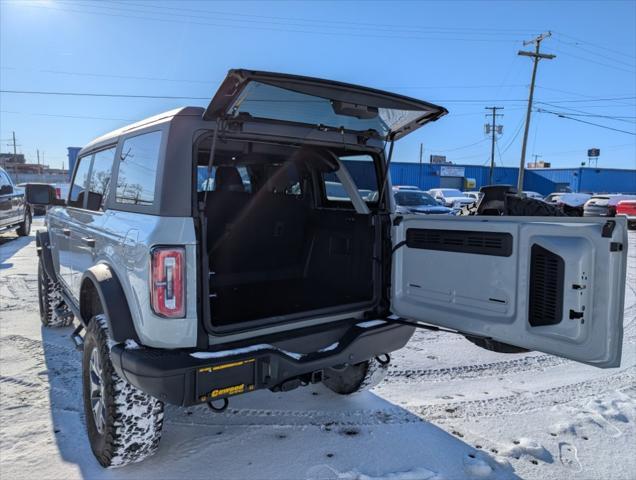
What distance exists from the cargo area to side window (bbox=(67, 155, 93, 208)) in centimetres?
97

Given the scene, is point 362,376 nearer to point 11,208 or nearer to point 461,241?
point 461,241

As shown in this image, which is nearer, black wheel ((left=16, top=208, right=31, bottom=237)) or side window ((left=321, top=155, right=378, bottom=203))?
side window ((left=321, top=155, right=378, bottom=203))

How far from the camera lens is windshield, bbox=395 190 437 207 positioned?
15344mm

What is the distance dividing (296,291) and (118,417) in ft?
5.48

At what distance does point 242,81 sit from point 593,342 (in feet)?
6.53

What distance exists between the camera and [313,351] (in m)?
2.75

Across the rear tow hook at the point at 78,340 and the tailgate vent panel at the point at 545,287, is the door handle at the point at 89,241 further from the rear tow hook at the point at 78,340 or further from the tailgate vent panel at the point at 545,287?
the tailgate vent panel at the point at 545,287

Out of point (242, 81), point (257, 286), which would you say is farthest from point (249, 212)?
point (242, 81)

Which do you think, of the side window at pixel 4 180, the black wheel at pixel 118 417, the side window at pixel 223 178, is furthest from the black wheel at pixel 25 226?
the black wheel at pixel 118 417

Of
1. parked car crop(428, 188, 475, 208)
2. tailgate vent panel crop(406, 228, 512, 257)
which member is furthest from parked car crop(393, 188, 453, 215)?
tailgate vent panel crop(406, 228, 512, 257)

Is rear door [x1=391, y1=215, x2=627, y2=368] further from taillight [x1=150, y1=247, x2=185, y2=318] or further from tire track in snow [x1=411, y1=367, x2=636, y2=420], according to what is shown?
taillight [x1=150, y1=247, x2=185, y2=318]

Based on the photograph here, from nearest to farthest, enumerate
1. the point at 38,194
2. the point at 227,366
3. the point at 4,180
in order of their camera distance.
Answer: the point at 227,366 → the point at 38,194 → the point at 4,180

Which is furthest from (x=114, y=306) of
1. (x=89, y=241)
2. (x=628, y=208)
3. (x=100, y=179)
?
(x=628, y=208)

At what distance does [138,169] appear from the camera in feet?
8.81
